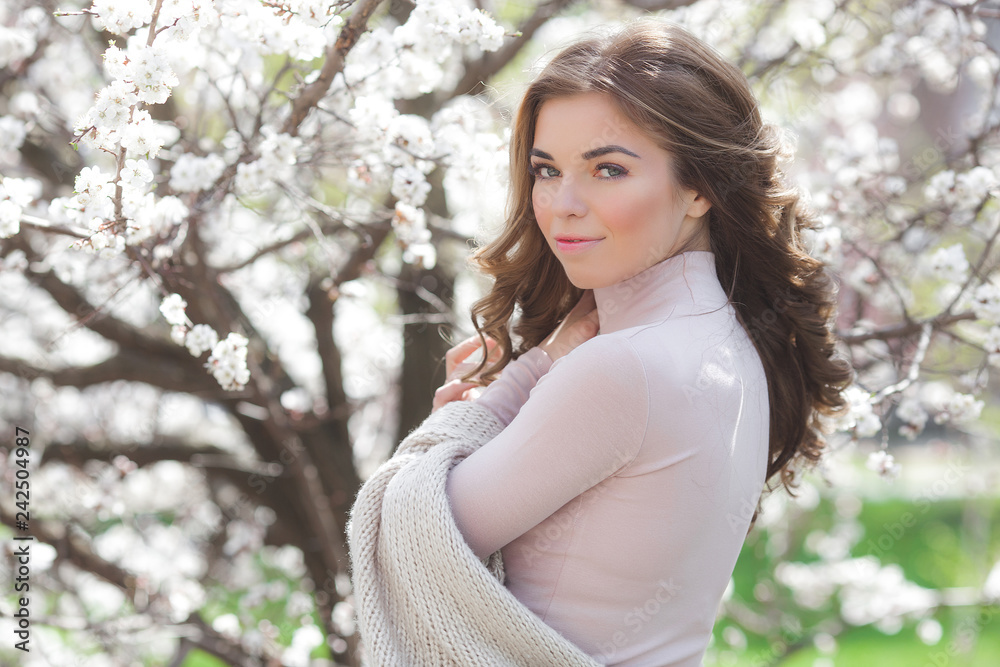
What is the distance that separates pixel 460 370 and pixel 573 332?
0.93 feet

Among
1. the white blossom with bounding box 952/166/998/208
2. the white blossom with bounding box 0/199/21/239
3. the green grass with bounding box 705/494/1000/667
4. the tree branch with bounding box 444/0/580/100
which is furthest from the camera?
the green grass with bounding box 705/494/1000/667

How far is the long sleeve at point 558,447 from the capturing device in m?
1.15

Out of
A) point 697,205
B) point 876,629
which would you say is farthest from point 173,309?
point 876,629

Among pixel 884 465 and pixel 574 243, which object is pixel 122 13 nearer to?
pixel 574 243

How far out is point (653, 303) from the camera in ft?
4.35

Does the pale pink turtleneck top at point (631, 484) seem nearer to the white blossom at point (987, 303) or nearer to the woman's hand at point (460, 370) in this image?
the woman's hand at point (460, 370)

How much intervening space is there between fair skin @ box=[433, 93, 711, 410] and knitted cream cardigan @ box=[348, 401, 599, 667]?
0.38 meters

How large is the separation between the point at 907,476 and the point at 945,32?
619 cm

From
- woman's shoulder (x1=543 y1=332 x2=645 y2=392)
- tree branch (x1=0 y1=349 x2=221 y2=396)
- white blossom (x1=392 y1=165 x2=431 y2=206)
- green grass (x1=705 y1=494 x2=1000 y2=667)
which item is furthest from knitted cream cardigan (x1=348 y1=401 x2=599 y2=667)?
green grass (x1=705 y1=494 x2=1000 y2=667)

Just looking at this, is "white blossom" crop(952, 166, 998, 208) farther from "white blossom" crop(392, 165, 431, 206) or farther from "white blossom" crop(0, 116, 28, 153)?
"white blossom" crop(0, 116, 28, 153)

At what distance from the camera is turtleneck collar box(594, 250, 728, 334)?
4.27ft

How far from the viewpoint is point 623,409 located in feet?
3.77

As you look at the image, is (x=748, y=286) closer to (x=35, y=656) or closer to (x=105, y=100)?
(x=105, y=100)

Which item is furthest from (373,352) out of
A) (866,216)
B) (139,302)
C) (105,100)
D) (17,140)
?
(105,100)
